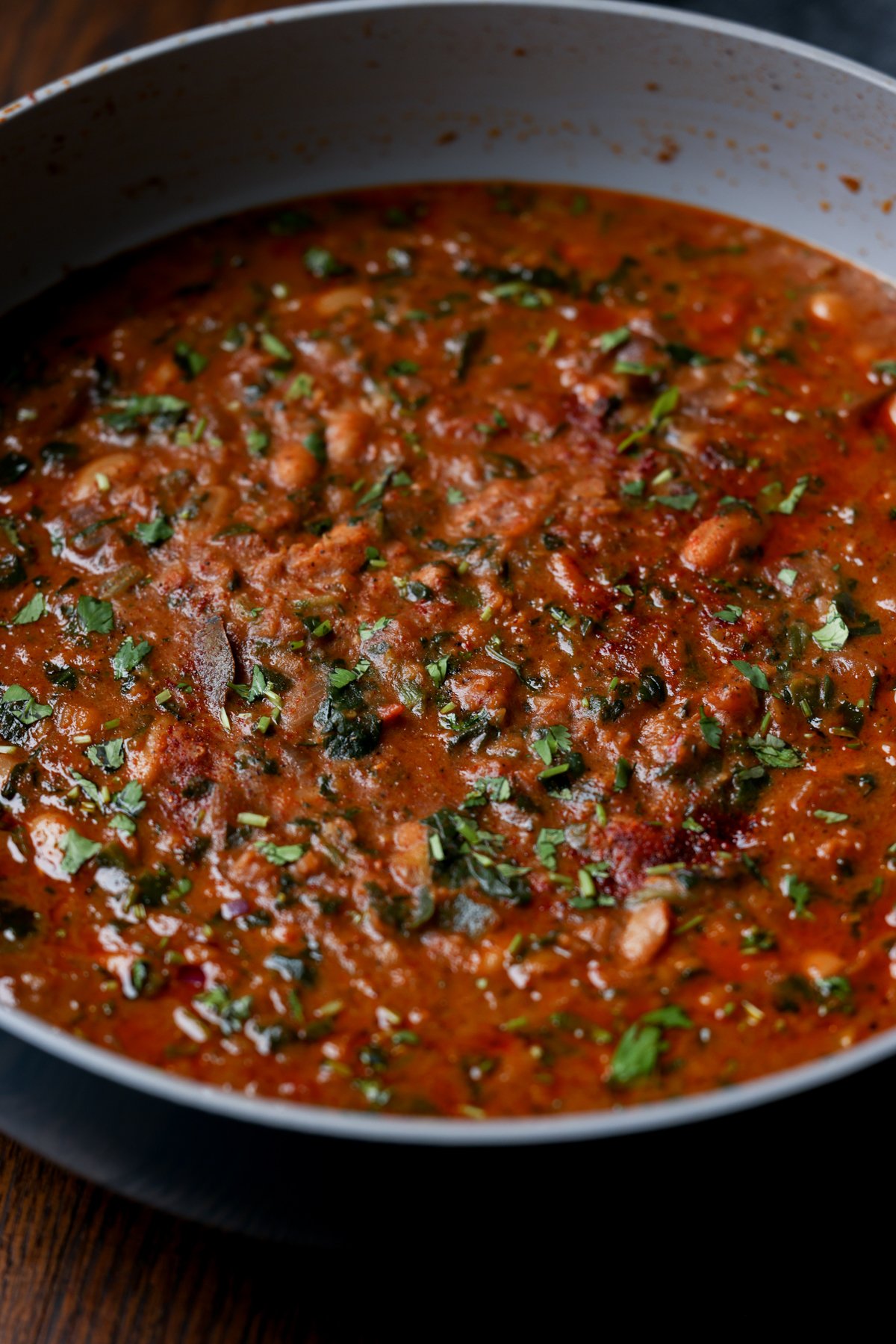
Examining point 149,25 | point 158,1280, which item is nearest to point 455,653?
point 158,1280

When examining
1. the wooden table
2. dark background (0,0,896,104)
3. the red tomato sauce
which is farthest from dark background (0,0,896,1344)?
dark background (0,0,896,104)

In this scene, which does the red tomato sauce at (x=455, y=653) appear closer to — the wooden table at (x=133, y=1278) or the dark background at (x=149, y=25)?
the wooden table at (x=133, y=1278)

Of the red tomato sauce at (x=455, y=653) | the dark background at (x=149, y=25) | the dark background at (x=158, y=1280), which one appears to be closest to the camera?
the dark background at (x=158, y=1280)

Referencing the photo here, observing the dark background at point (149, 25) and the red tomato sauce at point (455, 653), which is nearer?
the red tomato sauce at point (455, 653)

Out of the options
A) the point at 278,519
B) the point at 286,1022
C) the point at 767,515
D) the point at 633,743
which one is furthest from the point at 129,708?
the point at 767,515

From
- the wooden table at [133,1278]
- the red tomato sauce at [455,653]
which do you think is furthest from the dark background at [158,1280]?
the red tomato sauce at [455,653]
